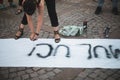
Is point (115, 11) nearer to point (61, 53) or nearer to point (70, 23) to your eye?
point (70, 23)

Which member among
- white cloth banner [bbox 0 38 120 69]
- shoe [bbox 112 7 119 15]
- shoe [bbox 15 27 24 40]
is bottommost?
white cloth banner [bbox 0 38 120 69]

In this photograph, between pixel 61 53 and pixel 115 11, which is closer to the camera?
pixel 61 53

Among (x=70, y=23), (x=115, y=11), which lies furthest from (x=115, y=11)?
(x=70, y=23)

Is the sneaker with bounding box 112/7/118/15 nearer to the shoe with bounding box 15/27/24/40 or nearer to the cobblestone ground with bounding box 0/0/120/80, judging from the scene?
the cobblestone ground with bounding box 0/0/120/80

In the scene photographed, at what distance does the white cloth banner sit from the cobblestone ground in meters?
0.18

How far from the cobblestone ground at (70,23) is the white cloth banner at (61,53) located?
0.18 meters

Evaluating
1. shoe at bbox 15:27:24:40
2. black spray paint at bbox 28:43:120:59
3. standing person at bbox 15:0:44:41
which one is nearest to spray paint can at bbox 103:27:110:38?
black spray paint at bbox 28:43:120:59

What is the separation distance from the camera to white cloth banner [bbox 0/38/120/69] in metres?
4.15

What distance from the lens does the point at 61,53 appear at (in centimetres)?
450

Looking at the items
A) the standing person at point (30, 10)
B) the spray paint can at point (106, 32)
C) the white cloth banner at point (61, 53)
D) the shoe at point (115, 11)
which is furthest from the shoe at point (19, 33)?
the shoe at point (115, 11)

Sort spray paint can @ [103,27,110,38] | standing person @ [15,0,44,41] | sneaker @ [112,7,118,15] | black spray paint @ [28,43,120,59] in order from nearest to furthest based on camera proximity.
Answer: standing person @ [15,0,44,41]
black spray paint @ [28,43,120,59]
spray paint can @ [103,27,110,38]
sneaker @ [112,7,118,15]

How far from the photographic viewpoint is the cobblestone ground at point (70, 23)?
379 cm

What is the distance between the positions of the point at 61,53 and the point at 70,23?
1681 mm

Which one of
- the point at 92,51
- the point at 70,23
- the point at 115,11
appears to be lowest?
the point at 92,51
